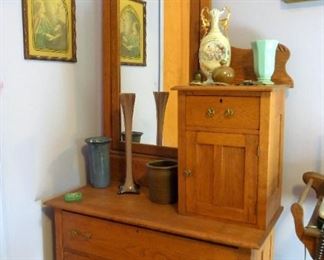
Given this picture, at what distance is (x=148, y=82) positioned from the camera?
69.1 inches

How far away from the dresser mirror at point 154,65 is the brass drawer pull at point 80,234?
41cm

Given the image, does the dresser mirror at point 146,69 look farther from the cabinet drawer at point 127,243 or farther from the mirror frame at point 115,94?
the cabinet drawer at point 127,243

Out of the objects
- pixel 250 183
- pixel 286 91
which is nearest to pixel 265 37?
pixel 286 91

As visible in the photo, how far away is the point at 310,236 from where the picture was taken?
1.13 m

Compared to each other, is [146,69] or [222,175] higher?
[146,69]

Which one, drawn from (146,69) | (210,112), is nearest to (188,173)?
(210,112)

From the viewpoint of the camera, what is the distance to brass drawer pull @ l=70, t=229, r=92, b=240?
1.55 metres

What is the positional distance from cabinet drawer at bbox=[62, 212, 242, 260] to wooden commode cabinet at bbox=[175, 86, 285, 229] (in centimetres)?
13

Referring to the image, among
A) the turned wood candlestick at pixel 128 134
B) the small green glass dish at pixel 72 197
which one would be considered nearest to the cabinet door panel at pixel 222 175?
the turned wood candlestick at pixel 128 134

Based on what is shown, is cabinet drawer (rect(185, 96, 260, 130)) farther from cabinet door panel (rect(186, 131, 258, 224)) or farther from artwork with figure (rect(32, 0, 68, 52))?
artwork with figure (rect(32, 0, 68, 52))

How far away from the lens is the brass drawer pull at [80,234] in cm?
155

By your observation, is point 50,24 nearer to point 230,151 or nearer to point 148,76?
point 148,76

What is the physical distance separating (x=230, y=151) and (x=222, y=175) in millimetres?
90

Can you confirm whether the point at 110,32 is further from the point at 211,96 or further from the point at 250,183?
the point at 250,183
